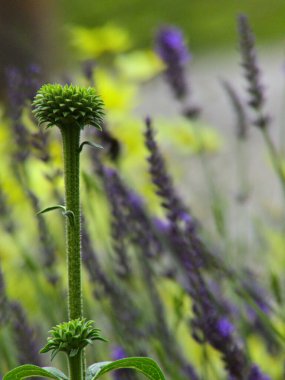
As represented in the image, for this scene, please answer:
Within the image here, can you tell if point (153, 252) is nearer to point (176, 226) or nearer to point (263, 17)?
point (176, 226)

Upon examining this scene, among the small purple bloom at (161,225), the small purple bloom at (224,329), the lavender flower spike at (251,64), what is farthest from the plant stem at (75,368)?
the lavender flower spike at (251,64)

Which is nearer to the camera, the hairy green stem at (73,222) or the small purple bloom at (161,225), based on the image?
the hairy green stem at (73,222)

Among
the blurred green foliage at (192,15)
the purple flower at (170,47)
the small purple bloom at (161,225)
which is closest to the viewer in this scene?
the small purple bloom at (161,225)

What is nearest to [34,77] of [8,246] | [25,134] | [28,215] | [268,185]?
[25,134]

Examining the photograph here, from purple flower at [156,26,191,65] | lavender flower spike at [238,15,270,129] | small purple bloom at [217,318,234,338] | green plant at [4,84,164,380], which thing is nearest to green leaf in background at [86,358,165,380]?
green plant at [4,84,164,380]

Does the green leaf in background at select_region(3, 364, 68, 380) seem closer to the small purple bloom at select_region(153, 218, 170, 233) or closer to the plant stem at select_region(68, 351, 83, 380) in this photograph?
the plant stem at select_region(68, 351, 83, 380)

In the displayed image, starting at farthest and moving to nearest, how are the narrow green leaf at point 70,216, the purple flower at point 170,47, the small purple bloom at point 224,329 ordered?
the purple flower at point 170,47 < the small purple bloom at point 224,329 < the narrow green leaf at point 70,216

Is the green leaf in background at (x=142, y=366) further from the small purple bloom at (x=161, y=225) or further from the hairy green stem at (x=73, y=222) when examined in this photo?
the small purple bloom at (x=161, y=225)

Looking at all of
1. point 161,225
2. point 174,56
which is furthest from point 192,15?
point 161,225
